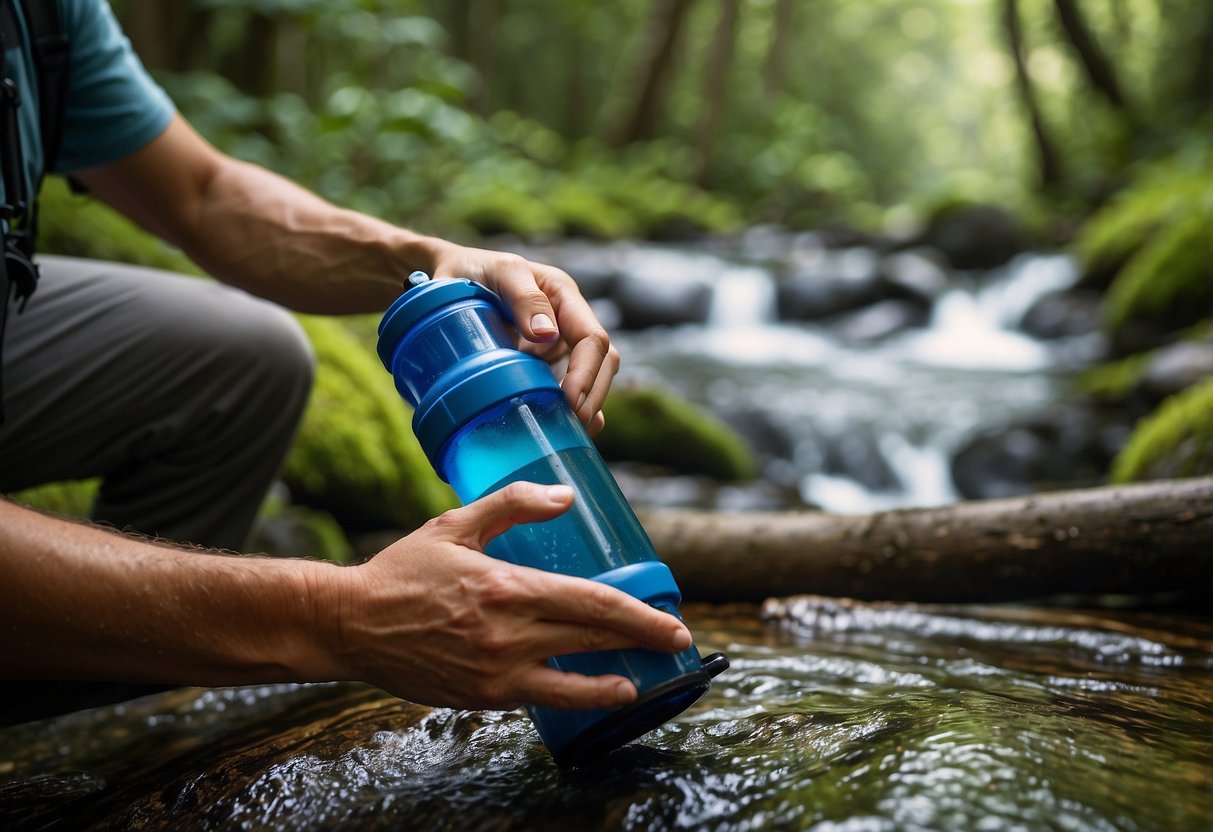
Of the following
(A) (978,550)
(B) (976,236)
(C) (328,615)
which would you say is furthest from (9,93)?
(B) (976,236)

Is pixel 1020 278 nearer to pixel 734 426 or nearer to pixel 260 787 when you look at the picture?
pixel 734 426

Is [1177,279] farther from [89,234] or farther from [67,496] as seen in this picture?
[67,496]

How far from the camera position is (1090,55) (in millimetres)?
16938

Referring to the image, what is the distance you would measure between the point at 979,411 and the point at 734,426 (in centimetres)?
205

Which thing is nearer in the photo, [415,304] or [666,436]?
[415,304]

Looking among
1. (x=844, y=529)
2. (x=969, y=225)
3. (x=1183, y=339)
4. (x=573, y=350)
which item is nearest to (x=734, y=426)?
(x=1183, y=339)

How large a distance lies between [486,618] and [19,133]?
4.66 feet

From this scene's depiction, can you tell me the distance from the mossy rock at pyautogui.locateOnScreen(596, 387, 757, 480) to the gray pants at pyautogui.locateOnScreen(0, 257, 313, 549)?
3623 millimetres

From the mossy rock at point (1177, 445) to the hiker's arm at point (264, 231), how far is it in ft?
8.05

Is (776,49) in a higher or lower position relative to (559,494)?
higher

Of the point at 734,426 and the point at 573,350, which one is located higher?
the point at 573,350

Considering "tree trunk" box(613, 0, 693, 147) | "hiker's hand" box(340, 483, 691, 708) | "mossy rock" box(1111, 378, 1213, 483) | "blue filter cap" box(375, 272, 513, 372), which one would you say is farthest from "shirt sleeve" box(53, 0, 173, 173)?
"tree trunk" box(613, 0, 693, 147)

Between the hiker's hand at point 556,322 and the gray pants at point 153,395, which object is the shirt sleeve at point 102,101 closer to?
the gray pants at point 153,395

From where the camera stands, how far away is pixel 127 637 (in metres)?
1.28
